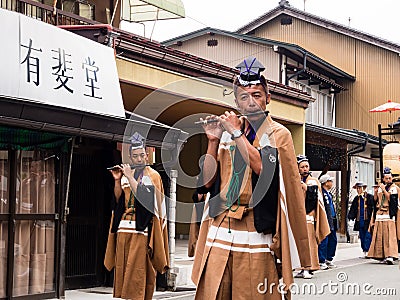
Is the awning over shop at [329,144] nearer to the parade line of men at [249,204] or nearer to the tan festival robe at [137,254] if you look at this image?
the tan festival robe at [137,254]

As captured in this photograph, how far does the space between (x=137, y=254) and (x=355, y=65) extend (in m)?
25.5

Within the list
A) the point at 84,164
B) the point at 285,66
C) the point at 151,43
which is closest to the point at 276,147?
the point at 84,164

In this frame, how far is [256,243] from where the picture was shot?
526cm

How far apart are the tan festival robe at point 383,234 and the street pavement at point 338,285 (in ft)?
1.25

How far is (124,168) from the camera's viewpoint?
30.4 feet

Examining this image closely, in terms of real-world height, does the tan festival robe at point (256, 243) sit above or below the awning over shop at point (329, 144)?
below

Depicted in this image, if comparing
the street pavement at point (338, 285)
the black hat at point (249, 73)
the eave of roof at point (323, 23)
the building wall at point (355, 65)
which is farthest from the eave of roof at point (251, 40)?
the black hat at point (249, 73)

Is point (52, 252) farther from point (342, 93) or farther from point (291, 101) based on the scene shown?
point (342, 93)

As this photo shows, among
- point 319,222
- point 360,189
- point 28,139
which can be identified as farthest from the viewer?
point 360,189

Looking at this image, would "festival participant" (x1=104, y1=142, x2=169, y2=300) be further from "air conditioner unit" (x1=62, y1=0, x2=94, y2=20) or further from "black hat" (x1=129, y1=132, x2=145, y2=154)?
"air conditioner unit" (x1=62, y1=0, x2=94, y2=20)

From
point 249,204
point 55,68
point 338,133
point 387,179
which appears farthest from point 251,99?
point 338,133

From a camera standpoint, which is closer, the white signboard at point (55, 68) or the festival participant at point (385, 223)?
the white signboard at point (55, 68)

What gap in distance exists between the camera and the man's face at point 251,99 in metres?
5.30

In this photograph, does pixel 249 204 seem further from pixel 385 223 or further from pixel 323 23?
pixel 323 23
